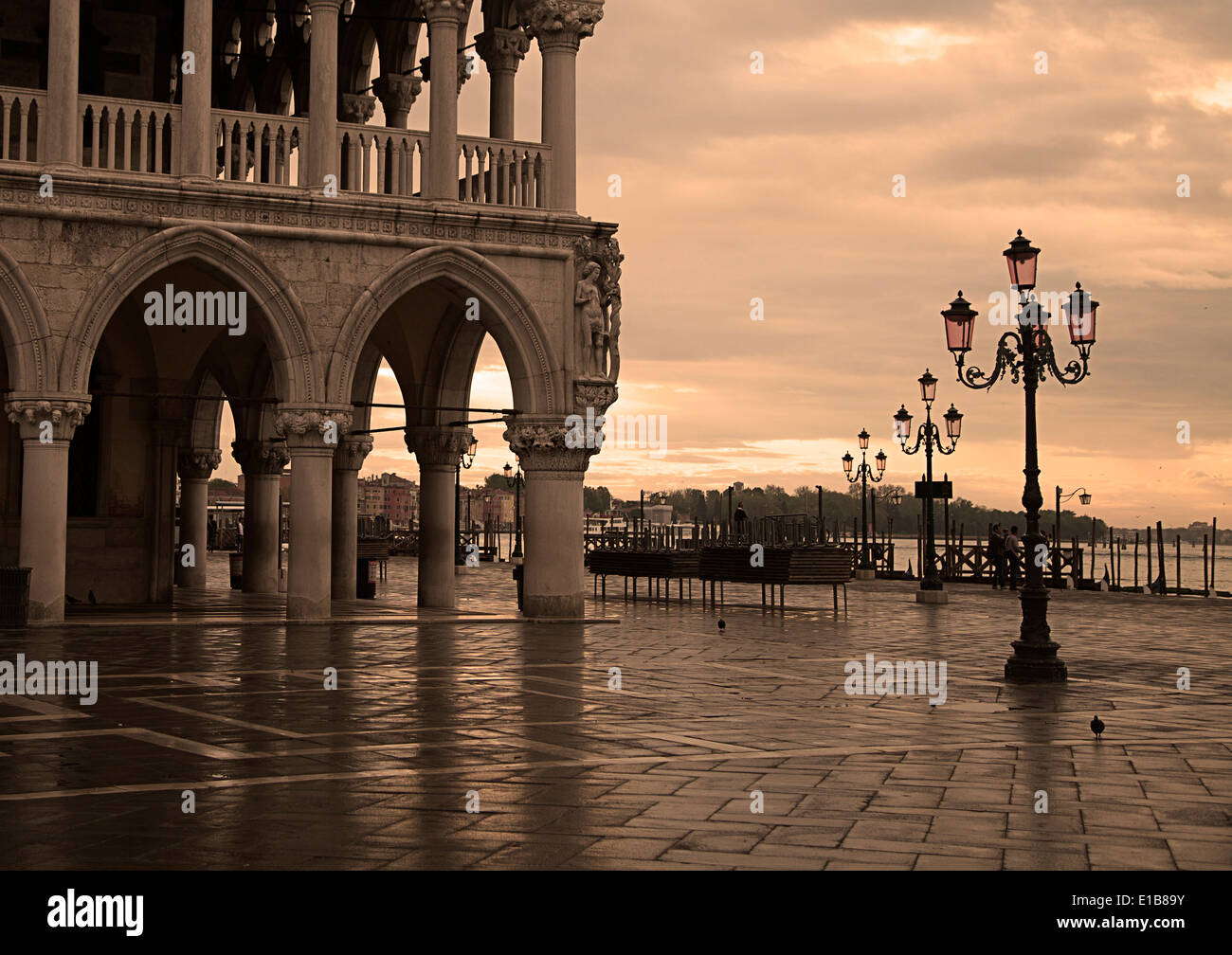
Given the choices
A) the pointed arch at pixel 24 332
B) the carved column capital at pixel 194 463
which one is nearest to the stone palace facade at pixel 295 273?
the pointed arch at pixel 24 332

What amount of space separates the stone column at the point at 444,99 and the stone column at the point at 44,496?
558cm

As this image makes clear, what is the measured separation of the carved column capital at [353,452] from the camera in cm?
2472

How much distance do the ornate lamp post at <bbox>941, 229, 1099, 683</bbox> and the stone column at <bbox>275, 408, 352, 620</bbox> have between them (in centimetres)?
870

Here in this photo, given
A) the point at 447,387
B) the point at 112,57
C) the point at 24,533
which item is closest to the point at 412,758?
the point at 24,533

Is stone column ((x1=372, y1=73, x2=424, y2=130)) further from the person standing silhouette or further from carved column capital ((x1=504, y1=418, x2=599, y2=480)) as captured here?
the person standing silhouette

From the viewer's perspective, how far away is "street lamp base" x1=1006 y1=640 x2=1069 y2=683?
1372 centimetres

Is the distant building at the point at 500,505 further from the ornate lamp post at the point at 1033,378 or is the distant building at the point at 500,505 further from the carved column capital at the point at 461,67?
the ornate lamp post at the point at 1033,378

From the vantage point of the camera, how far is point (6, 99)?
1869 cm

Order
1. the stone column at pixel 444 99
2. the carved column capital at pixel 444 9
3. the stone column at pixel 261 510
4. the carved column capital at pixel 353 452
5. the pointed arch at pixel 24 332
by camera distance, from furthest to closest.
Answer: the stone column at pixel 261 510
the carved column capital at pixel 353 452
the carved column capital at pixel 444 9
the stone column at pixel 444 99
the pointed arch at pixel 24 332

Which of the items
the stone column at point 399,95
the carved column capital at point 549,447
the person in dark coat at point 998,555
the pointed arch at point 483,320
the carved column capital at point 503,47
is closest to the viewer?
the pointed arch at point 483,320

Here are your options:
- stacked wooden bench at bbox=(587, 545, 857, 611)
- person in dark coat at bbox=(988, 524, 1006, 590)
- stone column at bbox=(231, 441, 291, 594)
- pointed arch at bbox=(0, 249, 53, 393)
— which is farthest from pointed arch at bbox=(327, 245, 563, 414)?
person in dark coat at bbox=(988, 524, 1006, 590)

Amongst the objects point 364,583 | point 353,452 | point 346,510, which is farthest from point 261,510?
point 353,452

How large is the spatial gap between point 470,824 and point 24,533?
13.4m

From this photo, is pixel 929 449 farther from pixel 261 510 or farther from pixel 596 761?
pixel 596 761
